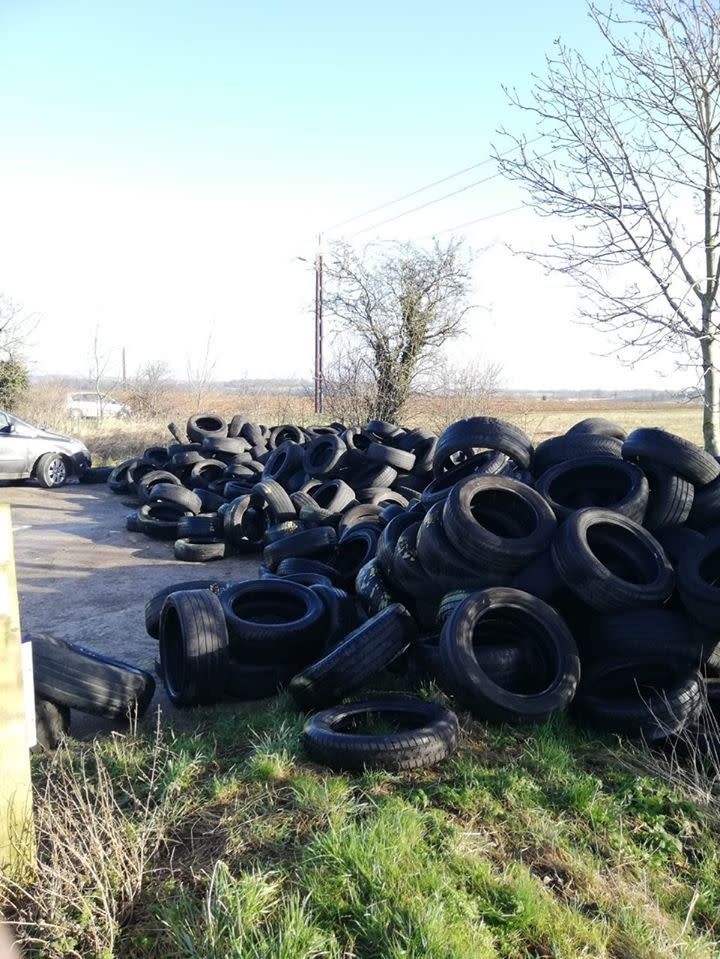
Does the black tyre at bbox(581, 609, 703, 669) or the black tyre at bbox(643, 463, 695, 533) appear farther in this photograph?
the black tyre at bbox(643, 463, 695, 533)

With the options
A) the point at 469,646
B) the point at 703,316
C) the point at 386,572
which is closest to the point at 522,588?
the point at 469,646

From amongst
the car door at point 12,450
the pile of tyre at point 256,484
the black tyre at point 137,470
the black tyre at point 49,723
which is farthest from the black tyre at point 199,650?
the car door at point 12,450

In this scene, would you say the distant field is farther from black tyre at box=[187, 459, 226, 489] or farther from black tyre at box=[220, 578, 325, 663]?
black tyre at box=[220, 578, 325, 663]

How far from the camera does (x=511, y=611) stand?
5527mm

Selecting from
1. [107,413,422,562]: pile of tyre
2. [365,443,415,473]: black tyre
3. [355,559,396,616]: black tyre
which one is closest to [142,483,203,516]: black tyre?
[107,413,422,562]: pile of tyre

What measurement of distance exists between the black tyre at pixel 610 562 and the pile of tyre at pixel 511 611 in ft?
0.04

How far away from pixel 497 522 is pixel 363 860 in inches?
158

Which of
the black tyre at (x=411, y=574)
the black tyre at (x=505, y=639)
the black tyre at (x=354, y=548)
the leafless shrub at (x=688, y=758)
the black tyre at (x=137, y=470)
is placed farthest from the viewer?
the black tyre at (x=137, y=470)

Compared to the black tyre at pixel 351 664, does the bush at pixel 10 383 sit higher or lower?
higher

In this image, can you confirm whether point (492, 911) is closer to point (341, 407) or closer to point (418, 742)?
point (418, 742)

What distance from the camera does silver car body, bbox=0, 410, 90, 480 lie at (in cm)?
1697

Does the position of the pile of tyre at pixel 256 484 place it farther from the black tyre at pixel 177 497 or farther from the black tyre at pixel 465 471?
the black tyre at pixel 465 471

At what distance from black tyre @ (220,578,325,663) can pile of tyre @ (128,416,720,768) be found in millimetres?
13

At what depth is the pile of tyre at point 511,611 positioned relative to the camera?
506 centimetres
